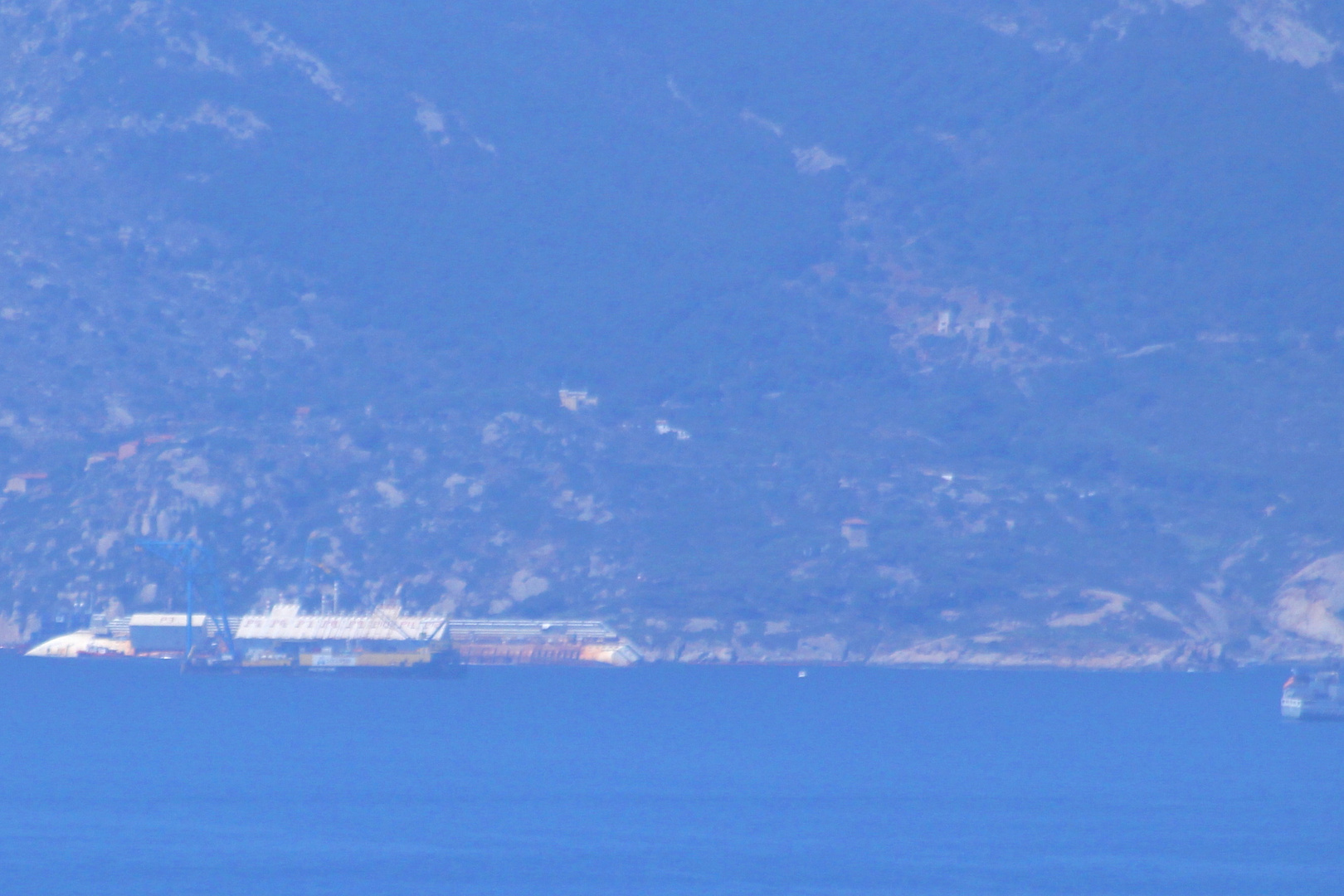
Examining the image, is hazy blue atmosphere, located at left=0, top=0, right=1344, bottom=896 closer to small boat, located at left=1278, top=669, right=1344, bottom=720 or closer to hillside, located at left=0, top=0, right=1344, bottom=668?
hillside, located at left=0, top=0, right=1344, bottom=668

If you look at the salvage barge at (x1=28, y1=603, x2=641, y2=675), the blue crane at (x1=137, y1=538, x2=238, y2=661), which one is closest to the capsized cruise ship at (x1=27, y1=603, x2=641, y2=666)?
the salvage barge at (x1=28, y1=603, x2=641, y2=675)

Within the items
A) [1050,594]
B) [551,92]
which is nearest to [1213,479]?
[1050,594]

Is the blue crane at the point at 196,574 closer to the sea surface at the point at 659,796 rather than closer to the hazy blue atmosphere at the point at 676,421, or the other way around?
the hazy blue atmosphere at the point at 676,421

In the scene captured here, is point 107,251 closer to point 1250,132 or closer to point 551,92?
point 551,92

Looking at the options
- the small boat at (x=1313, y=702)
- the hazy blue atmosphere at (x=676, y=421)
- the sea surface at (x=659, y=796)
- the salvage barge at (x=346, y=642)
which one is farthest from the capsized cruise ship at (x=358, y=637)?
the small boat at (x=1313, y=702)

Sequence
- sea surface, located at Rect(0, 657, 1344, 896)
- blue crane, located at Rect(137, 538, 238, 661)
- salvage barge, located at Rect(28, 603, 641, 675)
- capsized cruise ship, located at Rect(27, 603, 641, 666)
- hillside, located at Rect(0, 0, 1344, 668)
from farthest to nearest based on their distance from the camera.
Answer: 1. hillside, located at Rect(0, 0, 1344, 668)
2. capsized cruise ship, located at Rect(27, 603, 641, 666)
3. salvage barge, located at Rect(28, 603, 641, 675)
4. blue crane, located at Rect(137, 538, 238, 661)
5. sea surface, located at Rect(0, 657, 1344, 896)

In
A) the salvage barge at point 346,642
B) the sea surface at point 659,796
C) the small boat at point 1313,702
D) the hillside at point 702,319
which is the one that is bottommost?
the sea surface at point 659,796

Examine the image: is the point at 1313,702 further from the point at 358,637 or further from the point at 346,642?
the point at 346,642
